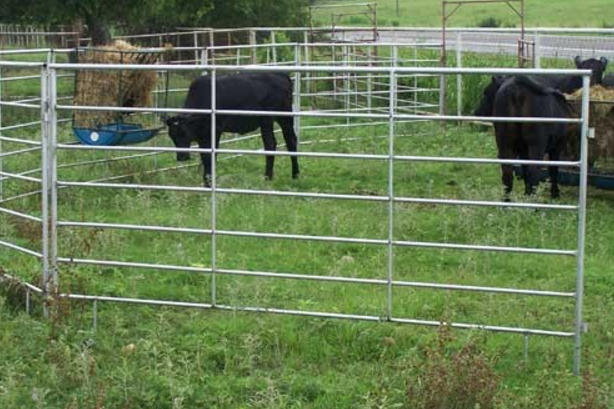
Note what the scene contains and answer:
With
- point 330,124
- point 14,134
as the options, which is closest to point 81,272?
point 14,134

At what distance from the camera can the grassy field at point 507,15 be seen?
4997cm

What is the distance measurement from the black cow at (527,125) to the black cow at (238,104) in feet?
8.40

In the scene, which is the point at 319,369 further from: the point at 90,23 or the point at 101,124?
the point at 90,23

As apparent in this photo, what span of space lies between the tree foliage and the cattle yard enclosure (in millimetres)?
5950

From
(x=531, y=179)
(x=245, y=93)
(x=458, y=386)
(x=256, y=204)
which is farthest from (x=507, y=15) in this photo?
(x=458, y=386)

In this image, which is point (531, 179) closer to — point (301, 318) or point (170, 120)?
point (170, 120)

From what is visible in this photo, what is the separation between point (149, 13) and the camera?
78.6ft

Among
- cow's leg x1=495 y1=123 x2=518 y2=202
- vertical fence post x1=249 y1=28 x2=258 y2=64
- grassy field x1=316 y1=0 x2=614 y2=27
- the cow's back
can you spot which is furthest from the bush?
grassy field x1=316 y1=0 x2=614 y2=27

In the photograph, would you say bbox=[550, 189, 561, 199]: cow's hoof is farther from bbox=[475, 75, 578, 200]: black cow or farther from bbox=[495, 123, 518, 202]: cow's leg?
bbox=[495, 123, 518, 202]: cow's leg

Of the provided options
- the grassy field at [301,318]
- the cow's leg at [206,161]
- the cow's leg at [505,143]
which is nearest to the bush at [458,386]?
the grassy field at [301,318]

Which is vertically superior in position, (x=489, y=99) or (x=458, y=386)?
(x=489, y=99)

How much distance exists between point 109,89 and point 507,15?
155 feet

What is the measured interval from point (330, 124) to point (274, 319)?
10.7 m

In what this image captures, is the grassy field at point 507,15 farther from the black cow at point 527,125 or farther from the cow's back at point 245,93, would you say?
the black cow at point 527,125
